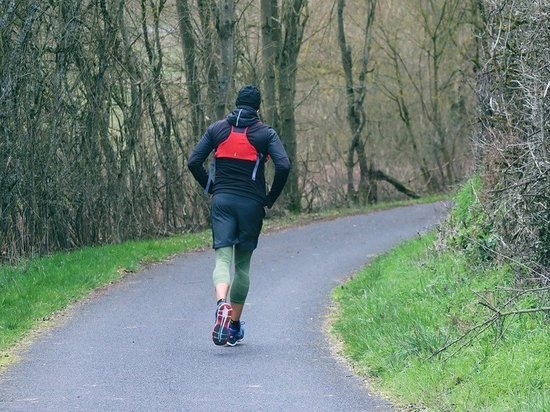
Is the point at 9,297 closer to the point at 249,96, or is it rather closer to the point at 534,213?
the point at 249,96

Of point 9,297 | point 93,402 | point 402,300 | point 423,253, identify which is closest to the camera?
point 93,402

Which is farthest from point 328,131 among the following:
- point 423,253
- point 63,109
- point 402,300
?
point 402,300

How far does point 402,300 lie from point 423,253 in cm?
290

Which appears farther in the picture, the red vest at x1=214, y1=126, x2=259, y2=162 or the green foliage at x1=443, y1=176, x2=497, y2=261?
the green foliage at x1=443, y1=176, x2=497, y2=261

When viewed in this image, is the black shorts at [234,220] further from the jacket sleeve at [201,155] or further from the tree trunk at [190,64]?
the tree trunk at [190,64]

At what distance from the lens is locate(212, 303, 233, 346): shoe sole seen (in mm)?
9031

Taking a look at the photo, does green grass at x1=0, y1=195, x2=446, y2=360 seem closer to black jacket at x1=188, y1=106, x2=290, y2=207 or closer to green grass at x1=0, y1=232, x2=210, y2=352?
green grass at x1=0, y1=232, x2=210, y2=352

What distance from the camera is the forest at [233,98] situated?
10.5 meters

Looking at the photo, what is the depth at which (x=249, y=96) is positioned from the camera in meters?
9.41

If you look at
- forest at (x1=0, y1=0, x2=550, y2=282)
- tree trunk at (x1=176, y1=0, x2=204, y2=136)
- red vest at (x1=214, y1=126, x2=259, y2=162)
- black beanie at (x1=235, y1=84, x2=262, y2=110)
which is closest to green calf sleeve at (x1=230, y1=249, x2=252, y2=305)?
red vest at (x1=214, y1=126, x2=259, y2=162)

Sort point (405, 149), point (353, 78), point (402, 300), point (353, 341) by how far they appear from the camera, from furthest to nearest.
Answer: point (405, 149) < point (353, 78) < point (402, 300) < point (353, 341)

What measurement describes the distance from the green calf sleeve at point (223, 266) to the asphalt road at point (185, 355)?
0.63 metres

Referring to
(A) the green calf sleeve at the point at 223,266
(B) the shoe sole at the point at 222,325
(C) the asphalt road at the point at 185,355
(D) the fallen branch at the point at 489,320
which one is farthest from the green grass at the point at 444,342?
(A) the green calf sleeve at the point at 223,266

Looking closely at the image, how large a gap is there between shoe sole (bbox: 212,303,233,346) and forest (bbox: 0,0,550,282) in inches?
102
